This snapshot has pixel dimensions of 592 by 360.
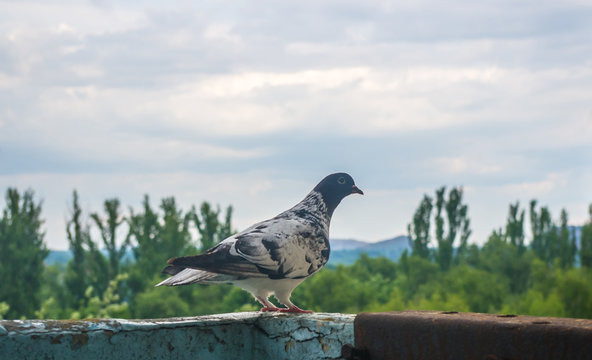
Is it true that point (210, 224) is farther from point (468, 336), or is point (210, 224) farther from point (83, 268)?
point (468, 336)

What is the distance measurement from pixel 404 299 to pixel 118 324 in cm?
3480

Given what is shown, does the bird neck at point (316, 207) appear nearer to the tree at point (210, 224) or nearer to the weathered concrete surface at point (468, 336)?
the weathered concrete surface at point (468, 336)

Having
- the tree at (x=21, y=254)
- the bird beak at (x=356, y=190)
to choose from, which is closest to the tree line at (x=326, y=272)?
the tree at (x=21, y=254)

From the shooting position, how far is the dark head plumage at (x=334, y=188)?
13.6ft

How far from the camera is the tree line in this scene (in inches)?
1152

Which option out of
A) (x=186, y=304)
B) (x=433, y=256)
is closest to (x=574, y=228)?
(x=433, y=256)

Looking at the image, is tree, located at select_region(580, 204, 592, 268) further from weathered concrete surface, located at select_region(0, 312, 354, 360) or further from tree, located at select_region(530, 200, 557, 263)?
weathered concrete surface, located at select_region(0, 312, 354, 360)

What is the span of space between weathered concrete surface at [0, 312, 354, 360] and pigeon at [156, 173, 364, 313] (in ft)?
1.29

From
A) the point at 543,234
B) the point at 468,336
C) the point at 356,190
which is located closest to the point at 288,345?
the point at 468,336

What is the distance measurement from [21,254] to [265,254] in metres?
27.8

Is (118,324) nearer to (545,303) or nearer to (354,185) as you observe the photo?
(354,185)

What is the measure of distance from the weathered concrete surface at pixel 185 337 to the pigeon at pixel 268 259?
0.39 metres

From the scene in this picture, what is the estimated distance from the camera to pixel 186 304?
102ft

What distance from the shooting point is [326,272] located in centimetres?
3550
